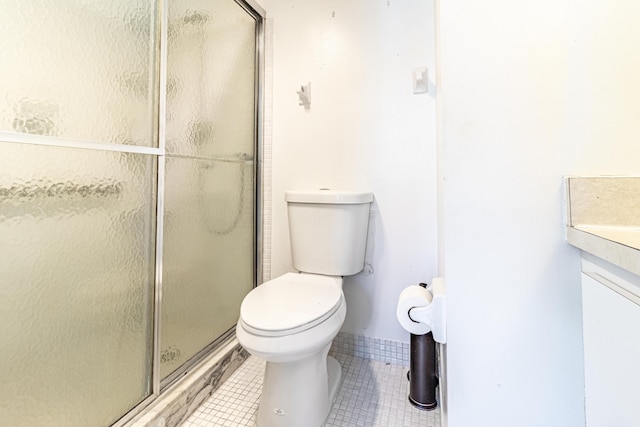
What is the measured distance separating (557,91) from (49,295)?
123cm

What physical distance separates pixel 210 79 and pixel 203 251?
78 centimetres

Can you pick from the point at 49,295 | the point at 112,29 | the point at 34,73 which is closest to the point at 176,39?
the point at 112,29

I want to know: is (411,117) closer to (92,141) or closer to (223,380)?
(92,141)

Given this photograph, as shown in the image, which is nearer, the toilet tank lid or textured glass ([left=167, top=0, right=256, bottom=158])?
textured glass ([left=167, top=0, right=256, bottom=158])

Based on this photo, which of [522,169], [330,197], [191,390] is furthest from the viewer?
[330,197]

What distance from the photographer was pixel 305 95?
1.45 meters

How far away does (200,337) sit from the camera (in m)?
1.20

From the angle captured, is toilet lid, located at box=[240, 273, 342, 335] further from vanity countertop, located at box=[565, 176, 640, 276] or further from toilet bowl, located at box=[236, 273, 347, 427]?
vanity countertop, located at box=[565, 176, 640, 276]

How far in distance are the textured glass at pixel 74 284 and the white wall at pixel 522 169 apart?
0.95 m

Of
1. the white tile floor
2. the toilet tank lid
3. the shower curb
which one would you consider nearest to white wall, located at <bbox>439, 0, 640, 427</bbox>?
the white tile floor

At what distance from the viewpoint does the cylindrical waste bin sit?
107 cm

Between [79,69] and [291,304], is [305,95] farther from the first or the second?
[291,304]

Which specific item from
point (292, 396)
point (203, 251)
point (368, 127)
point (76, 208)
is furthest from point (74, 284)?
point (368, 127)

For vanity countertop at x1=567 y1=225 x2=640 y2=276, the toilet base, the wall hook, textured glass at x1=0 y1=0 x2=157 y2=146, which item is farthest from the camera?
the wall hook
